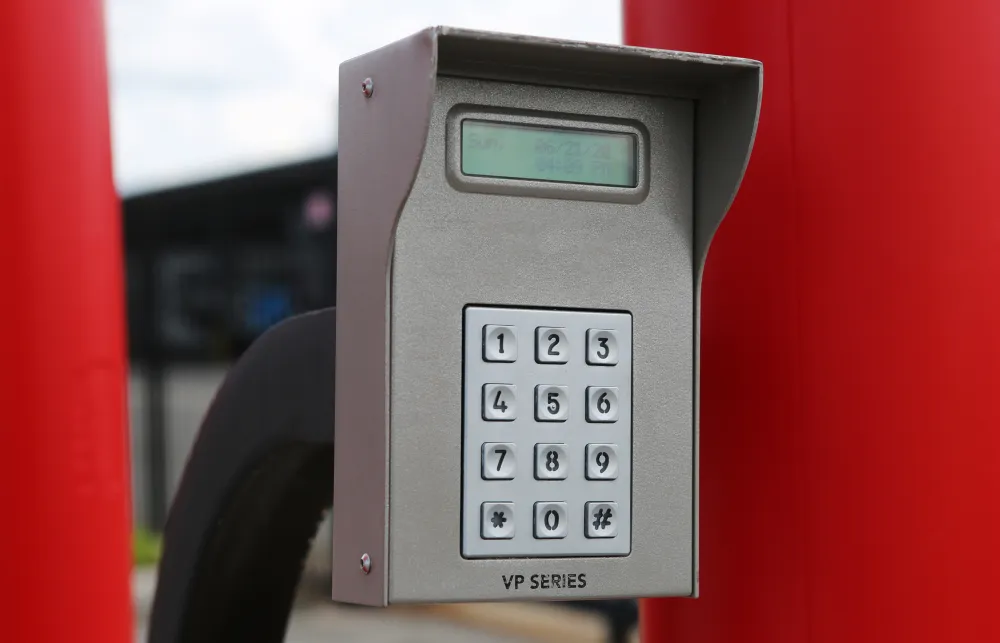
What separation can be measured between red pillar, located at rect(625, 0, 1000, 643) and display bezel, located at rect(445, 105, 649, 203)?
125mm

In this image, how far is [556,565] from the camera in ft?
2.76

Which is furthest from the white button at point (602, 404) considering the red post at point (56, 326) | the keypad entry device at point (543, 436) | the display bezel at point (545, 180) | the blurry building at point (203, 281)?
the blurry building at point (203, 281)

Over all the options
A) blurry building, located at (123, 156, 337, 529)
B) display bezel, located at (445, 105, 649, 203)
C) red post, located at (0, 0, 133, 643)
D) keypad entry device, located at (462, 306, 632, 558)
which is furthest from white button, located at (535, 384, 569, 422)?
blurry building, located at (123, 156, 337, 529)

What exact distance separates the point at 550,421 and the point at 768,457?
201mm

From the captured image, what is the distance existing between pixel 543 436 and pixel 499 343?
0.06 meters

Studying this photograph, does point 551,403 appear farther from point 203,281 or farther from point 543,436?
point 203,281

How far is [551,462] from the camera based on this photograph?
0.84 m

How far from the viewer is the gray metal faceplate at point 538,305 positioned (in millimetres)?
816

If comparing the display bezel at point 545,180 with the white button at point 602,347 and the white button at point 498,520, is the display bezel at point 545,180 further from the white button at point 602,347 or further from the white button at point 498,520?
the white button at point 498,520

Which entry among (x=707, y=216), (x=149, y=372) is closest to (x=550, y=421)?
(x=707, y=216)

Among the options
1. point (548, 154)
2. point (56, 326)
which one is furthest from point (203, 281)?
point (548, 154)

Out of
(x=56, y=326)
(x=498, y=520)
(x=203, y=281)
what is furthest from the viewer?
(x=203, y=281)

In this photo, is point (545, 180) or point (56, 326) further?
point (56, 326)

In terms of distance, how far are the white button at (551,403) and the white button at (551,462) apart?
18 millimetres
